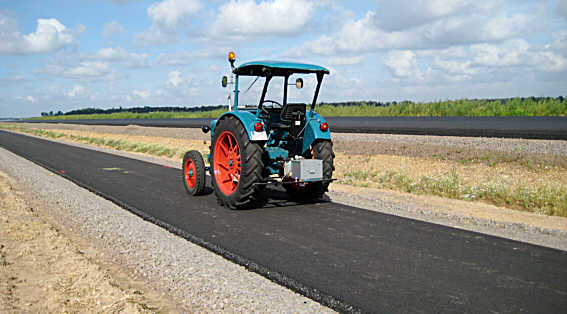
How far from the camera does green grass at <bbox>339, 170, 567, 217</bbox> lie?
27.5 feet

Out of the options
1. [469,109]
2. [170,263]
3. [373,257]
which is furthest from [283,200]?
[469,109]

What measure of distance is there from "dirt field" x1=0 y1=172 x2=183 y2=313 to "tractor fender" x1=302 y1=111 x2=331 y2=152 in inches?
159

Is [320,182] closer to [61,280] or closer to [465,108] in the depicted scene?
[61,280]

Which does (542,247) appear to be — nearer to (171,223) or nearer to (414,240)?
(414,240)

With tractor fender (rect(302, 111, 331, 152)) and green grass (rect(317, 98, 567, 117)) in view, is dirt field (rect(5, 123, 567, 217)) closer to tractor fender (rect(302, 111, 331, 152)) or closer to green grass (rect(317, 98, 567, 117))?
tractor fender (rect(302, 111, 331, 152))

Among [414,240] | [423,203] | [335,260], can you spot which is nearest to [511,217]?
[423,203]

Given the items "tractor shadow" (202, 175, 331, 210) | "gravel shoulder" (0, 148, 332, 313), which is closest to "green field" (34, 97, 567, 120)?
"tractor shadow" (202, 175, 331, 210)

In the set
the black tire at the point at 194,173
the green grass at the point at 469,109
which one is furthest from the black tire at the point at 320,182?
the green grass at the point at 469,109

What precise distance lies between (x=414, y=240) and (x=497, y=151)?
9227 mm

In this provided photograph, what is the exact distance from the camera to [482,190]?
31.5 ft

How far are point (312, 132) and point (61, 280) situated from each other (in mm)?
4751

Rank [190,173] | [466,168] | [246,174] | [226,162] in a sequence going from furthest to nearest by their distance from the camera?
[466,168], [190,173], [226,162], [246,174]

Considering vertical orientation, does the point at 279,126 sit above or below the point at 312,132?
above

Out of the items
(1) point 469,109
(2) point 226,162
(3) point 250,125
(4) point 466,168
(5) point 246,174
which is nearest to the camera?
(5) point 246,174
